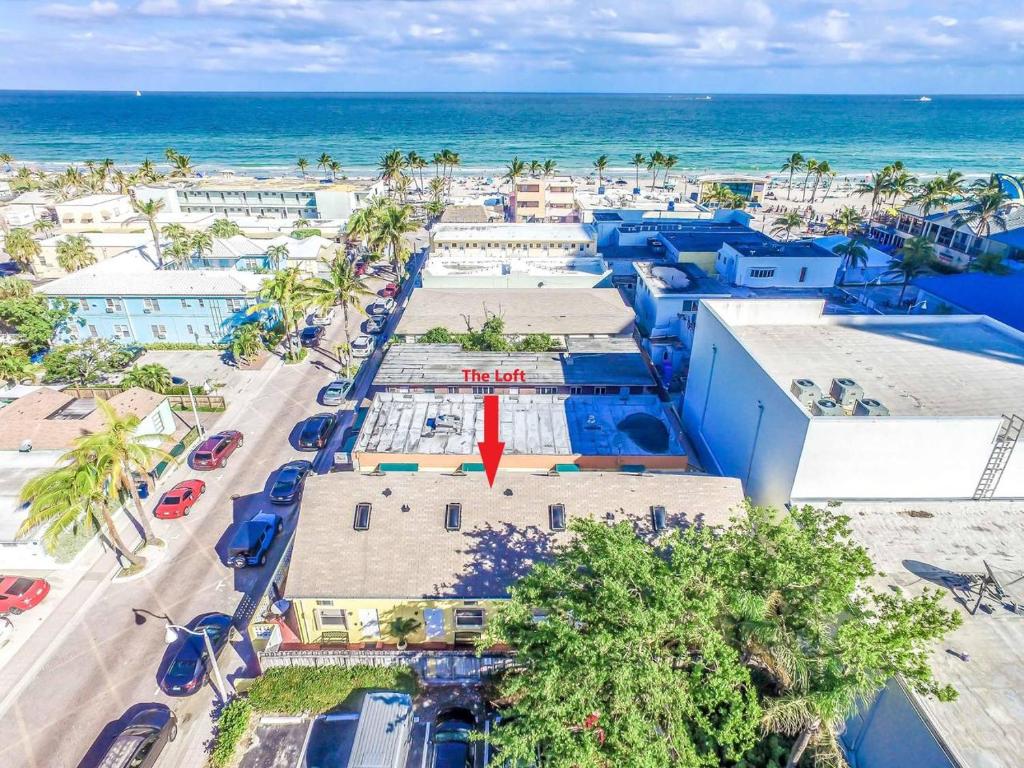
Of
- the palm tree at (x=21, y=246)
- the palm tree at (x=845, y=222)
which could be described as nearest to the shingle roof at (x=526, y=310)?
the palm tree at (x=21, y=246)

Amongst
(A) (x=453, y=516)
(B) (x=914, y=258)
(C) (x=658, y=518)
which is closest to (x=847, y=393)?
(C) (x=658, y=518)

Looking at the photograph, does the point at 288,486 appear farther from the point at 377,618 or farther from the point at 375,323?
the point at 375,323

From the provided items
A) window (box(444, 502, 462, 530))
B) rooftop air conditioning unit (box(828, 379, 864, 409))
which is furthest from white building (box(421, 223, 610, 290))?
rooftop air conditioning unit (box(828, 379, 864, 409))

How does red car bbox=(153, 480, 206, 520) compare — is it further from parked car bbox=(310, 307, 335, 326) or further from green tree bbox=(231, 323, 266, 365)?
parked car bbox=(310, 307, 335, 326)

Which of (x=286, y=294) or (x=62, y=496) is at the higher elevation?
(x=286, y=294)

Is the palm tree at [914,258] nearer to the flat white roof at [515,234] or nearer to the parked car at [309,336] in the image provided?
the flat white roof at [515,234]

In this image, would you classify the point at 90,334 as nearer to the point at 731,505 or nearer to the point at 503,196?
the point at 731,505

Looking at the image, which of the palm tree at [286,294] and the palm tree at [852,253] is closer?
the palm tree at [286,294]

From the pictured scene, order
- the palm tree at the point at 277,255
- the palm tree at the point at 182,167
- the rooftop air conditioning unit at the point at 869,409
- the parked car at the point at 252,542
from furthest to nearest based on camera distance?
the palm tree at the point at 182,167 → the palm tree at the point at 277,255 → the parked car at the point at 252,542 → the rooftop air conditioning unit at the point at 869,409
